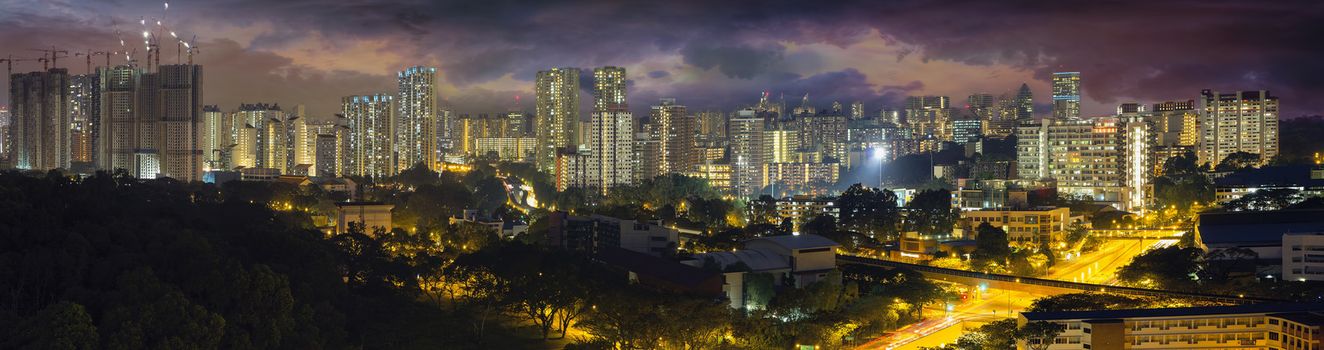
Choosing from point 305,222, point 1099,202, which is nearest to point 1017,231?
point 1099,202

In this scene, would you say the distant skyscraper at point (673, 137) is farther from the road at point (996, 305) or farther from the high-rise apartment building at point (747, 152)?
the road at point (996, 305)

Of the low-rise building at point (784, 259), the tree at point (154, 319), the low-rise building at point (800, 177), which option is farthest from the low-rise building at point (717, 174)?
the tree at point (154, 319)

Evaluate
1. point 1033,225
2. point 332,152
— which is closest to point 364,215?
point 1033,225

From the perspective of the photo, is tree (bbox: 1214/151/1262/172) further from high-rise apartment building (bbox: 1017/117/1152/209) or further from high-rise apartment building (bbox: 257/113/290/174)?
high-rise apartment building (bbox: 257/113/290/174)

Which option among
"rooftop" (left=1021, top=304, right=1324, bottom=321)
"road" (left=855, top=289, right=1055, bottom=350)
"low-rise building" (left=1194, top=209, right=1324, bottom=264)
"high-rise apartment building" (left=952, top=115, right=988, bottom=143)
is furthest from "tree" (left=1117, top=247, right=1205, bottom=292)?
"high-rise apartment building" (left=952, top=115, right=988, bottom=143)

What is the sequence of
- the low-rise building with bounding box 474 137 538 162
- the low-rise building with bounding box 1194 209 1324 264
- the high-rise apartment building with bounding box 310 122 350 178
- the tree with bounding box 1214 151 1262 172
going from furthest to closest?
the low-rise building with bounding box 474 137 538 162
the high-rise apartment building with bounding box 310 122 350 178
the tree with bounding box 1214 151 1262 172
the low-rise building with bounding box 1194 209 1324 264

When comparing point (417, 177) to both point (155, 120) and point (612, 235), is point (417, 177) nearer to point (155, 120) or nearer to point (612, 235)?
point (155, 120)
